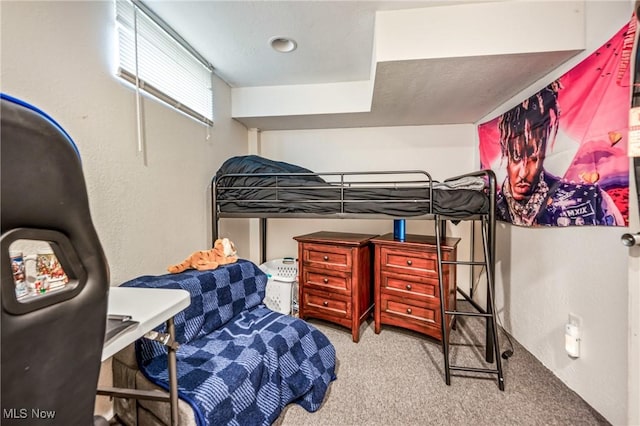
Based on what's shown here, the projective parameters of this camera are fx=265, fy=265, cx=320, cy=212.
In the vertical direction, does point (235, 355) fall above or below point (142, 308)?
below

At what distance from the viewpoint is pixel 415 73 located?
5.90 feet

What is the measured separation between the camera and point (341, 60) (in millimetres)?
2227

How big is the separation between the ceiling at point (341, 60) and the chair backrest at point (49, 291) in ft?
5.61

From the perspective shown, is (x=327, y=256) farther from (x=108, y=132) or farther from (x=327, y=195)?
(x=108, y=132)

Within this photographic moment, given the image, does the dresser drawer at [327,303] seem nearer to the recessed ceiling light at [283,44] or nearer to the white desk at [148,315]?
the white desk at [148,315]

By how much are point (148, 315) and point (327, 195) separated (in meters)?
1.46

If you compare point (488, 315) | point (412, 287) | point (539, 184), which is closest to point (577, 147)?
point (539, 184)

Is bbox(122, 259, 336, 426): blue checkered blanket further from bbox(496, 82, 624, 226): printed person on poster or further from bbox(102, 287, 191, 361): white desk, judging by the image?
bbox(496, 82, 624, 226): printed person on poster

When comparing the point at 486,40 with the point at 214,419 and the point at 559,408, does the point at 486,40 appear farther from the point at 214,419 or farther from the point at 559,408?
the point at 214,419

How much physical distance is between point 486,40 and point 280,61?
1502 millimetres

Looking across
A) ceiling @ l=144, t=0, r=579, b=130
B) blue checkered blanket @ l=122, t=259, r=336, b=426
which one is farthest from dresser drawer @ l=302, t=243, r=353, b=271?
ceiling @ l=144, t=0, r=579, b=130

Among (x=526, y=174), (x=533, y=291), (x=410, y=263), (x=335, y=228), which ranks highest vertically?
(x=526, y=174)

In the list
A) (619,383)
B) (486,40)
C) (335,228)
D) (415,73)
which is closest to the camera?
(619,383)

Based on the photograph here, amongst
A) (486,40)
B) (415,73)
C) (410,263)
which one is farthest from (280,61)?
(410,263)
